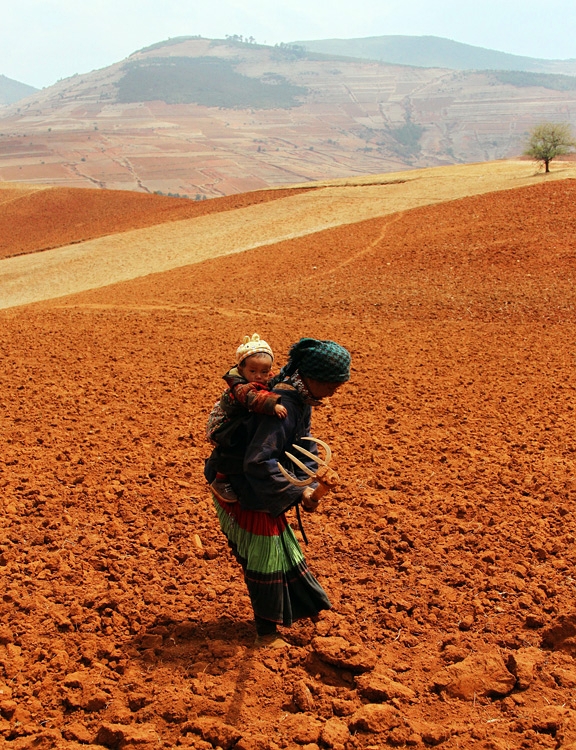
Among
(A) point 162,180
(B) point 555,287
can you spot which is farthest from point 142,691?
(A) point 162,180

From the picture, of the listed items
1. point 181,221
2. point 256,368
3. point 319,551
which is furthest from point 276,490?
point 181,221

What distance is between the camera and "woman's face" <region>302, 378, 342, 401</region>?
3.27 meters

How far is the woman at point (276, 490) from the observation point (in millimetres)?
3227

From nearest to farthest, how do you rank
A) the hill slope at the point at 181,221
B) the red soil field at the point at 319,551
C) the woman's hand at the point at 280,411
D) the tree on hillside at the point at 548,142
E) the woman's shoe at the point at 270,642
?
the woman's hand at the point at 280,411 → the red soil field at the point at 319,551 → the woman's shoe at the point at 270,642 → the hill slope at the point at 181,221 → the tree on hillside at the point at 548,142

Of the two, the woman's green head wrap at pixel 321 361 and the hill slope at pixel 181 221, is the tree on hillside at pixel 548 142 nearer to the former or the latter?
the hill slope at pixel 181 221

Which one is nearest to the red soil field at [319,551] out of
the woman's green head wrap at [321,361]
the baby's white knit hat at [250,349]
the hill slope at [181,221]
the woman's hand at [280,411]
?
the woman's hand at [280,411]

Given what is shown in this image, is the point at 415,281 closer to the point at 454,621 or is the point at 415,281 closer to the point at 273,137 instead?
the point at 454,621

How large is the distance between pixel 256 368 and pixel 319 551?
6.67 feet

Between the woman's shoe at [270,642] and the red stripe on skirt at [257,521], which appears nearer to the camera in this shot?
the red stripe on skirt at [257,521]

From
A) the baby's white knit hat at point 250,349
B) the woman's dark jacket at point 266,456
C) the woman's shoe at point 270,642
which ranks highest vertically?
the baby's white knit hat at point 250,349

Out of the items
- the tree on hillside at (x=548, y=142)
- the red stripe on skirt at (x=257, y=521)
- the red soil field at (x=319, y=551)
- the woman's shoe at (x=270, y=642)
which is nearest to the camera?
the red soil field at (x=319, y=551)

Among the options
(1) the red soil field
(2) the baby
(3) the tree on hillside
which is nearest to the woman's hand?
(2) the baby

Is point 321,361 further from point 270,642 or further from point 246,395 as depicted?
point 270,642

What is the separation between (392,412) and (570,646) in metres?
4.05
